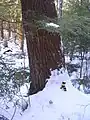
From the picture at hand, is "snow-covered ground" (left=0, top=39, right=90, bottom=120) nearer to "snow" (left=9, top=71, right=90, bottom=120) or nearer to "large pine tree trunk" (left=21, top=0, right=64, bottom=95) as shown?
"snow" (left=9, top=71, right=90, bottom=120)

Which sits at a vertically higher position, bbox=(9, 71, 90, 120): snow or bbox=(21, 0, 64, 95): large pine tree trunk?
bbox=(21, 0, 64, 95): large pine tree trunk

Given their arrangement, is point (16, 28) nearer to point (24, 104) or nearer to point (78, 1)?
point (24, 104)

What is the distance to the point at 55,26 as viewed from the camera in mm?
5277

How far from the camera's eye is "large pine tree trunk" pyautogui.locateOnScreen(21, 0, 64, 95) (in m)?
6.48

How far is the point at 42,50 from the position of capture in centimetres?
658

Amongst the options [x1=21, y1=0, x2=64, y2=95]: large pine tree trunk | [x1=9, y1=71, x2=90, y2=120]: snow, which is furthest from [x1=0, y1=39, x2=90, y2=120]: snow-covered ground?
[x1=21, y1=0, x2=64, y2=95]: large pine tree trunk

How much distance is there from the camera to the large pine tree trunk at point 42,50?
255 inches

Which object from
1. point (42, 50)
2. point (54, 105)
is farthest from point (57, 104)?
point (42, 50)

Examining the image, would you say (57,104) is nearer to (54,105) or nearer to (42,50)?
(54,105)

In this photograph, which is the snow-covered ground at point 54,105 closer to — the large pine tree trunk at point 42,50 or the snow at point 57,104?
the snow at point 57,104

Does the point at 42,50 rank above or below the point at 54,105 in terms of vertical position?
above

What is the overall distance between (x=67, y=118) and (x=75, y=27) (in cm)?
162

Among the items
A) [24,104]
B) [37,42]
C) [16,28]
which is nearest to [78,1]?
[37,42]

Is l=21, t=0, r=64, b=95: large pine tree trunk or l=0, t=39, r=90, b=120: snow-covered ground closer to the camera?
l=0, t=39, r=90, b=120: snow-covered ground
